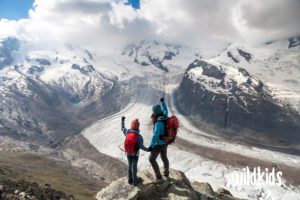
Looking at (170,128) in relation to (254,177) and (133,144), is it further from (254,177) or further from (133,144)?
(254,177)

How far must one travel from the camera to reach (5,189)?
105 feet

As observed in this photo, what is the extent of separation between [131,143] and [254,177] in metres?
163

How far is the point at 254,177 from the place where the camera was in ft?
591

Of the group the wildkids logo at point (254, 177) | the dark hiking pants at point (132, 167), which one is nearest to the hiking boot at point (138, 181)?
the dark hiking pants at point (132, 167)

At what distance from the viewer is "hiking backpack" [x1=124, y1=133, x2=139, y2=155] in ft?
86.3

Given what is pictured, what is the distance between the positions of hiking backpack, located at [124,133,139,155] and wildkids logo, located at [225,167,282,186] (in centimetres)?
14232

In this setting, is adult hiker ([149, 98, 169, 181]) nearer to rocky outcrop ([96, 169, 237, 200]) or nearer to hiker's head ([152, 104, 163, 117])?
hiker's head ([152, 104, 163, 117])

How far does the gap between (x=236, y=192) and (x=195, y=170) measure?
34.5m

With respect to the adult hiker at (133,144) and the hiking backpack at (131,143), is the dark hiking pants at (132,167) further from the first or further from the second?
the hiking backpack at (131,143)

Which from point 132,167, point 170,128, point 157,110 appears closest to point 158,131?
point 170,128

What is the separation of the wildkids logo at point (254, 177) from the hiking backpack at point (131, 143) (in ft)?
467

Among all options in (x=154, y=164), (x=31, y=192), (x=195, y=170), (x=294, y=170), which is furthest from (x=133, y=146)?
(x=294, y=170)

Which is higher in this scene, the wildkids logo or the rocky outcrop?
the rocky outcrop

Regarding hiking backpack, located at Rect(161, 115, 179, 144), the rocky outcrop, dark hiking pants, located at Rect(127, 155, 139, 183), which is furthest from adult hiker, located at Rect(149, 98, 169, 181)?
the rocky outcrop
